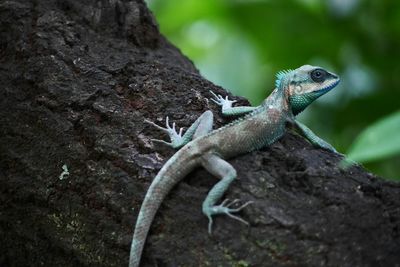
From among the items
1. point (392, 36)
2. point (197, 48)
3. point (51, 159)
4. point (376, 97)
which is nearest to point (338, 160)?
point (51, 159)

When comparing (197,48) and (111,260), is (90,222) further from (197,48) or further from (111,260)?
(197,48)

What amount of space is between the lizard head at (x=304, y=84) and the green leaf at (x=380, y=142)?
126 centimetres

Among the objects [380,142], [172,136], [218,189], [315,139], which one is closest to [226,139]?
[172,136]

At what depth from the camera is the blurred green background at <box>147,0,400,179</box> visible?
6020 mm

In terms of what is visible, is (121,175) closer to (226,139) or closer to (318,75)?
(226,139)

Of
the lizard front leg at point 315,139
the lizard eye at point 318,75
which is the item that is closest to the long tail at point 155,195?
the lizard front leg at point 315,139

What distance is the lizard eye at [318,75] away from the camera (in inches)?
185

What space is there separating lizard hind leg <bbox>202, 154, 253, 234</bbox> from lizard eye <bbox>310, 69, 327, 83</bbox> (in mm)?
1450

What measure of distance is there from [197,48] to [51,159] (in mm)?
5361

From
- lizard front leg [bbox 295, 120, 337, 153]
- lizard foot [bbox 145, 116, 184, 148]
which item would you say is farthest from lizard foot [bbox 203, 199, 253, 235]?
lizard front leg [bbox 295, 120, 337, 153]

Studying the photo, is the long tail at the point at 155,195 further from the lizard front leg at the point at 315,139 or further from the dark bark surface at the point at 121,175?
the lizard front leg at the point at 315,139

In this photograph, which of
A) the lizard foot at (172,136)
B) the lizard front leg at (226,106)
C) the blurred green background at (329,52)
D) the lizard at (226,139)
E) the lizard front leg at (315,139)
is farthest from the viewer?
the blurred green background at (329,52)

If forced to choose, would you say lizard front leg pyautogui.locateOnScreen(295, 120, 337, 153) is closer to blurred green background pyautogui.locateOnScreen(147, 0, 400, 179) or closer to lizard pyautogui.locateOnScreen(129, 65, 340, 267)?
lizard pyautogui.locateOnScreen(129, 65, 340, 267)

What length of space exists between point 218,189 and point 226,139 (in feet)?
1.93
